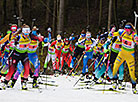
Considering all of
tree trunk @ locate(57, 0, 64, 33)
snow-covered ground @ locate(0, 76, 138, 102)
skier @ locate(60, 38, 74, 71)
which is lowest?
snow-covered ground @ locate(0, 76, 138, 102)

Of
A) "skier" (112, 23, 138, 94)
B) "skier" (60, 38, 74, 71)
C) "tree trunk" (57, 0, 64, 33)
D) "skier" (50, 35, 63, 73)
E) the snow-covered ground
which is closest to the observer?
the snow-covered ground

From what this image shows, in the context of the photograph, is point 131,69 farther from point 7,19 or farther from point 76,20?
point 7,19

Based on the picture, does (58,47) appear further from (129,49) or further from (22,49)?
(129,49)

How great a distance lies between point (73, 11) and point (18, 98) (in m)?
26.7

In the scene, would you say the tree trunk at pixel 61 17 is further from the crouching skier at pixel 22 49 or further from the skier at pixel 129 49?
the skier at pixel 129 49

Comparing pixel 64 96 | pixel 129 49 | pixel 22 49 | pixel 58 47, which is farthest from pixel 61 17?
pixel 64 96

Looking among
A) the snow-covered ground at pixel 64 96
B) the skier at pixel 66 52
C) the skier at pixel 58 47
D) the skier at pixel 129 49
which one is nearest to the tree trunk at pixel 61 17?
the skier at pixel 66 52

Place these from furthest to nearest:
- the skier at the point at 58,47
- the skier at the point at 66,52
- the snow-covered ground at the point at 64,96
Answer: the skier at the point at 66,52 < the skier at the point at 58,47 < the snow-covered ground at the point at 64,96

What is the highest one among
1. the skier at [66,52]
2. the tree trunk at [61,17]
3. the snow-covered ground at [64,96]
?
the tree trunk at [61,17]

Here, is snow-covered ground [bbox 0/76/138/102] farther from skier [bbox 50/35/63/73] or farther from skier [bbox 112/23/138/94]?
skier [bbox 50/35/63/73]

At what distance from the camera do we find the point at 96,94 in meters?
7.85

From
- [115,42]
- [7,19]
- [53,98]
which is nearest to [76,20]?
[7,19]

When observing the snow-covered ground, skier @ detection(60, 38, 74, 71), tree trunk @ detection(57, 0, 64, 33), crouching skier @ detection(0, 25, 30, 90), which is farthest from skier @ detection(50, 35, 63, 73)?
the snow-covered ground

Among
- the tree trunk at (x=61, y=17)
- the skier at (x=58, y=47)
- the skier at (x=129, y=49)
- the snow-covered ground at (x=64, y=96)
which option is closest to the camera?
the snow-covered ground at (x=64, y=96)
